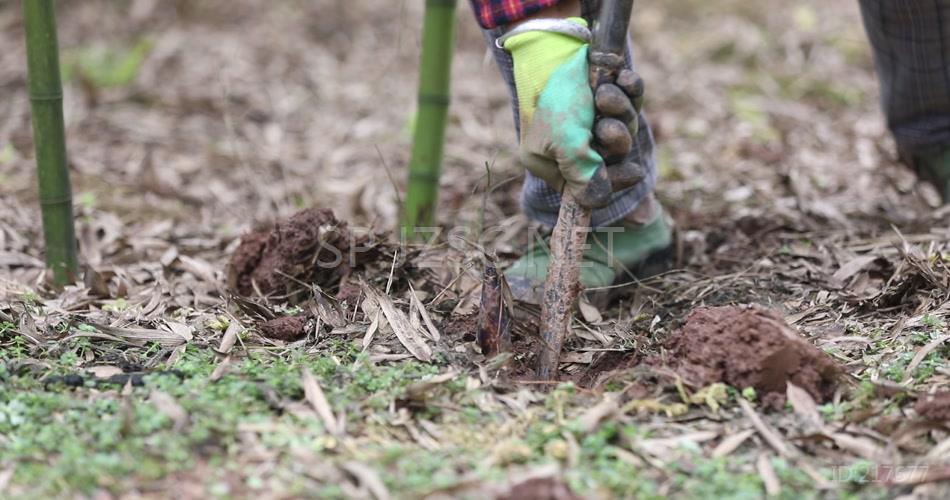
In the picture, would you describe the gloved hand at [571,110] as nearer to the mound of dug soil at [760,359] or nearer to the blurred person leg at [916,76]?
the mound of dug soil at [760,359]

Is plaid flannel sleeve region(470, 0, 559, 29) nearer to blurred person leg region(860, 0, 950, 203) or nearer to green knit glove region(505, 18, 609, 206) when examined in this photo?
green knit glove region(505, 18, 609, 206)

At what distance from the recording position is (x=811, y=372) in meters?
1.82

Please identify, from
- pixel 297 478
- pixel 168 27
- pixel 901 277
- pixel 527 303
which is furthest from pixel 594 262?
pixel 168 27

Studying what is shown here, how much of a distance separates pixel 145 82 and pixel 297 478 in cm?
369

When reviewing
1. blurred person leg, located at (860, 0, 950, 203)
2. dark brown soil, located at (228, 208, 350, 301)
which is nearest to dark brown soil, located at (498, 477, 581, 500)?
dark brown soil, located at (228, 208, 350, 301)

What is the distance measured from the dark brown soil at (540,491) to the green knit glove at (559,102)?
0.69 meters

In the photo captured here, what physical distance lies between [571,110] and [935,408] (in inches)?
34.1

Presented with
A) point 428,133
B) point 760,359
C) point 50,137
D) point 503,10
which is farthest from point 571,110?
point 50,137

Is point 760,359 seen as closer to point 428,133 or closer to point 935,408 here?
point 935,408

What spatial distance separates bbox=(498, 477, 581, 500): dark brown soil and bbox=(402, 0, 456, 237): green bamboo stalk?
1.41 metres

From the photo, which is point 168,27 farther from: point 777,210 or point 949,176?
point 949,176

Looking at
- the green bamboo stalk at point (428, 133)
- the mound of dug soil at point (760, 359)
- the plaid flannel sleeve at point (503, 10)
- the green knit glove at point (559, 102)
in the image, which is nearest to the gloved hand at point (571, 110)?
the green knit glove at point (559, 102)

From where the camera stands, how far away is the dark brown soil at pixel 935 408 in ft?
5.58

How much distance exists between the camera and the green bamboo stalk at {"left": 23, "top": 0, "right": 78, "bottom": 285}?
2320mm
